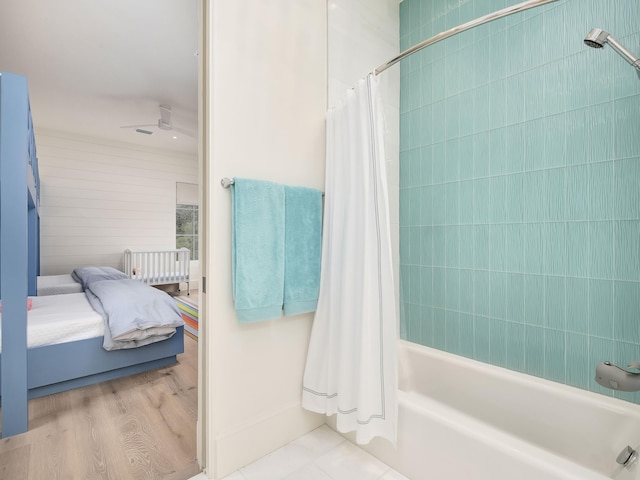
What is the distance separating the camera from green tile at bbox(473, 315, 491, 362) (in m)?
Result: 1.81

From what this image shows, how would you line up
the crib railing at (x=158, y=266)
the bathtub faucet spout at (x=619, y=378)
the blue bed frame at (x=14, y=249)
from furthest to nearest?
the crib railing at (x=158, y=266), the blue bed frame at (x=14, y=249), the bathtub faucet spout at (x=619, y=378)

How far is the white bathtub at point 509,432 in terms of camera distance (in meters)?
1.11

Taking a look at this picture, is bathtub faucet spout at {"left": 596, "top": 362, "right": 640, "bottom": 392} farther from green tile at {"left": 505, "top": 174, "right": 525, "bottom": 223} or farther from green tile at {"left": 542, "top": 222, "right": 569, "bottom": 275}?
green tile at {"left": 505, "top": 174, "right": 525, "bottom": 223}

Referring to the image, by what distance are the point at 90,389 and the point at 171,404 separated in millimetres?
727

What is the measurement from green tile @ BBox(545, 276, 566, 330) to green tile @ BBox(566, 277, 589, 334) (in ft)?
0.08

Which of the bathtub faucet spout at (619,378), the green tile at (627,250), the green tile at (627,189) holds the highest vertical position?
the green tile at (627,189)

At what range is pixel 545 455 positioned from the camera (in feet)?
3.54

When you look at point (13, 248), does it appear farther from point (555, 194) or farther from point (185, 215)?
point (185, 215)

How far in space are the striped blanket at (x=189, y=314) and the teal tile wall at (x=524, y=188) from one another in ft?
8.54

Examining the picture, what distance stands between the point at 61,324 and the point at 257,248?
1793 millimetres

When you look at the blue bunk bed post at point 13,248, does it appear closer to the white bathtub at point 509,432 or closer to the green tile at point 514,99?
the white bathtub at point 509,432

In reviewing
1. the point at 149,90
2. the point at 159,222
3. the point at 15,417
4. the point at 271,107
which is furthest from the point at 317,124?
the point at 159,222

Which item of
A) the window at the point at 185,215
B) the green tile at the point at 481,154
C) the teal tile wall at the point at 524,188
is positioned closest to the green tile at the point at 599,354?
the teal tile wall at the point at 524,188

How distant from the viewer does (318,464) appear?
149 cm
